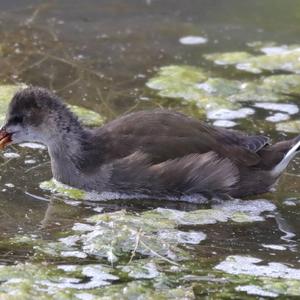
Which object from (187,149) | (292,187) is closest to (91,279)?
A: (187,149)

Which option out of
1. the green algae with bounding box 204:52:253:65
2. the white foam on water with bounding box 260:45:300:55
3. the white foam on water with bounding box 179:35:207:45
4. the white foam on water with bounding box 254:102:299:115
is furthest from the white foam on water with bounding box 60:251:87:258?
the white foam on water with bounding box 179:35:207:45

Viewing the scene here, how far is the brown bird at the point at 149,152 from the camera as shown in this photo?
22.9ft

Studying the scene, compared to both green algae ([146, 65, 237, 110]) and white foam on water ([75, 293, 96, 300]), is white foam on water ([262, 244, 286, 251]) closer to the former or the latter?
white foam on water ([75, 293, 96, 300])

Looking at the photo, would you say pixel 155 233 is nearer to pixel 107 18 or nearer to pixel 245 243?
pixel 245 243

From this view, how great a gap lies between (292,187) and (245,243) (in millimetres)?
1174

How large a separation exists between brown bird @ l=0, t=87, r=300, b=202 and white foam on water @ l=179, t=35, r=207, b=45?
3.12m

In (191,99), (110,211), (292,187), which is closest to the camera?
(110,211)

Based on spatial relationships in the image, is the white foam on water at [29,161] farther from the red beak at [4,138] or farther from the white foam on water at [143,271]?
the white foam on water at [143,271]

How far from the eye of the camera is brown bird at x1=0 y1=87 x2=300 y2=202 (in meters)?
6.97

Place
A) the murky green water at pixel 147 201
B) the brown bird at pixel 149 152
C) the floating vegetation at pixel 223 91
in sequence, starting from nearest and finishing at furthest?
the murky green water at pixel 147 201, the brown bird at pixel 149 152, the floating vegetation at pixel 223 91

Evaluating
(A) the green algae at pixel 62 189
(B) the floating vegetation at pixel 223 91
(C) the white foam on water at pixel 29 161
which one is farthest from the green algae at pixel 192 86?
(A) the green algae at pixel 62 189

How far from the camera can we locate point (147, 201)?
704cm

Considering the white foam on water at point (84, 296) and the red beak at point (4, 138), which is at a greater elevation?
the red beak at point (4, 138)

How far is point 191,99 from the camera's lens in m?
8.77
